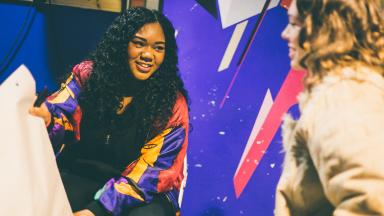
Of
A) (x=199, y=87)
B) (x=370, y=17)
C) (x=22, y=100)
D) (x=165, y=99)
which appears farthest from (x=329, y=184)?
(x=199, y=87)

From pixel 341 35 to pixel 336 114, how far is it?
21 centimetres

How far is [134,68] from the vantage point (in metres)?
1.75

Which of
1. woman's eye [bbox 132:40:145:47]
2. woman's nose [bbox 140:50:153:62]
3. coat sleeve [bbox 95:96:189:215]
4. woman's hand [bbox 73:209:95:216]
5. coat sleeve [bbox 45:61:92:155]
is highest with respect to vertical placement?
woman's eye [bbox 132:40:145:47]

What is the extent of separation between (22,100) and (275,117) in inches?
52.5

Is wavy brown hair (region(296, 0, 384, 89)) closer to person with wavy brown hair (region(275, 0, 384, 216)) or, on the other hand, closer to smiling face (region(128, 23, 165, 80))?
person with wavy brown hair (region(275, 0, 384, 216))

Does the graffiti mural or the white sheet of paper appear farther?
the graffiti mural

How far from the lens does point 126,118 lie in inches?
69.4

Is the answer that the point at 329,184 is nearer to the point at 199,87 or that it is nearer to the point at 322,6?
the point at 322,6

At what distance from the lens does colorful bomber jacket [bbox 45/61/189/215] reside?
63.3 inches

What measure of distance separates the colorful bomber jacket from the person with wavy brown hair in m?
0.73

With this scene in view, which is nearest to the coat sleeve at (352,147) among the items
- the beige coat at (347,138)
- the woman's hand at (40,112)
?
the beige coat at (347,138)

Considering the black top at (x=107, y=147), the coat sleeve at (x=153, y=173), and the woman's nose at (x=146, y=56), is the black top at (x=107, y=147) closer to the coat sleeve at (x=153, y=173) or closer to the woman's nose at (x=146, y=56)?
the coat sleeve at (x=153, y=173)

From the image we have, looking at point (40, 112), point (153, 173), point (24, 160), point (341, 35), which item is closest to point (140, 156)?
point (153, 173)

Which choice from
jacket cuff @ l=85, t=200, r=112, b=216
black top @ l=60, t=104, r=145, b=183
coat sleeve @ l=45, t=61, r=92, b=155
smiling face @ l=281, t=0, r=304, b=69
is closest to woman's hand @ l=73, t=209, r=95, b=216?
jacket cuff @ l=85, t=200, r=112, b=216
